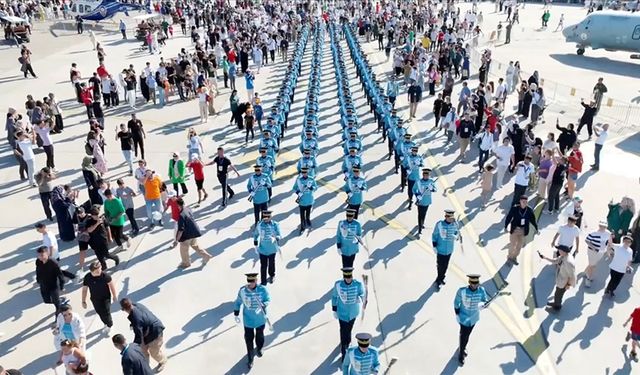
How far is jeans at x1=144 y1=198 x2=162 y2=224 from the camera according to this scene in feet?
41.3

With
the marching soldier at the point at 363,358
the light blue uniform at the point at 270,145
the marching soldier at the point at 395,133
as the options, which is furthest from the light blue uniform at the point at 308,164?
the marching soldier at the point at 363,358

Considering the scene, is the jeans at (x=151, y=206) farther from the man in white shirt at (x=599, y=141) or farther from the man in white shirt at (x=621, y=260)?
the man in white shirt at (x=599, y=141)

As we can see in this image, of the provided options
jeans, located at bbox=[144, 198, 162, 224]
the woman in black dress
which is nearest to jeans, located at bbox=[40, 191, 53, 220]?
the woman in black dress

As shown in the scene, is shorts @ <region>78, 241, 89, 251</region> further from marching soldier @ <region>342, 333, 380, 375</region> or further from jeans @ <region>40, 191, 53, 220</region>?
marching soldier @ <region>342, 333, 380, 375</region>

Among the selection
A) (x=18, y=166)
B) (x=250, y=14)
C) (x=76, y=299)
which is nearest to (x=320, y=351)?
(x=76, y=299)

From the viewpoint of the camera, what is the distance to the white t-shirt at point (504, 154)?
47.3ft

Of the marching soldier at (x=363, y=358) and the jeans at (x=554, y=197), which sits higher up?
the marching soldier at (x=363, y=358)

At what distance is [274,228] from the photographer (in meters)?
9.84

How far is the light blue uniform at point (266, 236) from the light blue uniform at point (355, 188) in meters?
3.04

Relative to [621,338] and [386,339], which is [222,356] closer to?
[386,339]

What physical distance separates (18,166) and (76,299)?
28.3 feet

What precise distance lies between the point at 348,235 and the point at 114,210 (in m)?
5.02

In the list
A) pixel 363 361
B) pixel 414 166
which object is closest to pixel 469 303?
pixel 363 361

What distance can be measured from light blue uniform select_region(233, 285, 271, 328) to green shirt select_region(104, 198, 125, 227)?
4.66 m
